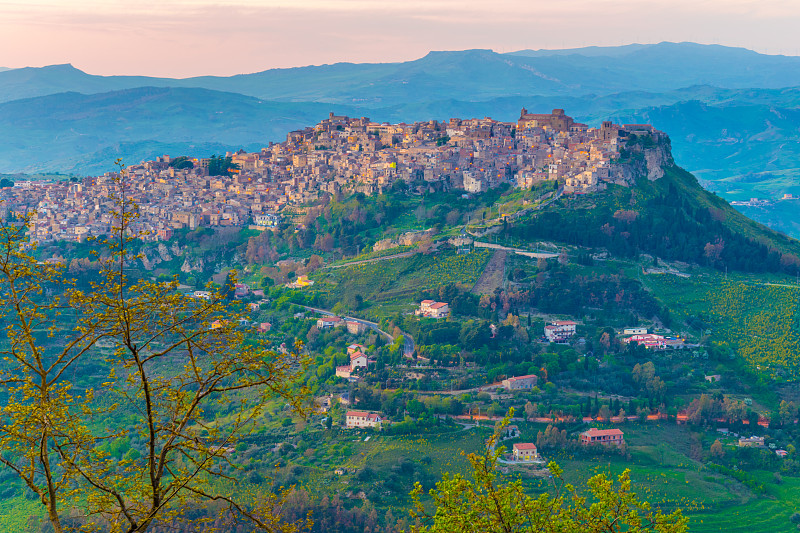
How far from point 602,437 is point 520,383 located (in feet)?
18.3

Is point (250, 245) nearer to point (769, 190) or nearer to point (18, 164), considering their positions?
point (769, 190)

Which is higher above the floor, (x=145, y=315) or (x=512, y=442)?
(x=145, y=315)

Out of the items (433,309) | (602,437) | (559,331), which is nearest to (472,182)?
(433,309)

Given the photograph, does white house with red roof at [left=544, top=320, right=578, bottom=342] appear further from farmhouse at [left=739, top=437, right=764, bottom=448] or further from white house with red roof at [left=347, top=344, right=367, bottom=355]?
farmhouse at [left=739, top=437, right=764, bottom=448]

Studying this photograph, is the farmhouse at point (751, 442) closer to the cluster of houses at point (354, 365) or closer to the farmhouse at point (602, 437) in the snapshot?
the farmhouse at point (602, 437)

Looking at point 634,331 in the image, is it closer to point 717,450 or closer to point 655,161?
point 717,450

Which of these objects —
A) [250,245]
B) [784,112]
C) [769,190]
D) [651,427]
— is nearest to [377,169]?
[250,245]

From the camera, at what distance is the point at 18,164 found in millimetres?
170875

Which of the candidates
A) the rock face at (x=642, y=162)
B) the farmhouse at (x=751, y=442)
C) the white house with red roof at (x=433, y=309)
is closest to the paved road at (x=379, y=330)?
the white house with red roof at (x=433, y=309)

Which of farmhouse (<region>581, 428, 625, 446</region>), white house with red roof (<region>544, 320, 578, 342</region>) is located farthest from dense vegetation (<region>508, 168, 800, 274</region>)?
farmhouse (<region>581, 428, 625, 446</region>)

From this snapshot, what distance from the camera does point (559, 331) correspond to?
45406 mm

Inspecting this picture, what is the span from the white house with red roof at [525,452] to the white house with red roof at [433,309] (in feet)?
41.5

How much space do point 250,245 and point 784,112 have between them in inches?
6052

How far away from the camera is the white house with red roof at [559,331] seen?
4516cm
